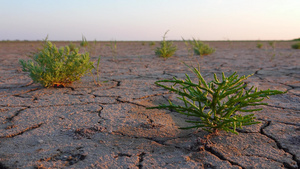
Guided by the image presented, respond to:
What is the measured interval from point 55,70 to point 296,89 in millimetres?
Result: 2369

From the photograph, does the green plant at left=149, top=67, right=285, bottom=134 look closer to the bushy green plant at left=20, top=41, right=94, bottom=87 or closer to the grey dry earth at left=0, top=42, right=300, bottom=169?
the grey dry earth at left=0, top=42, right=300, bottom=169

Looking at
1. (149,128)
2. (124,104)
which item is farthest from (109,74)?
(149,128)

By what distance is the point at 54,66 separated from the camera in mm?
2656

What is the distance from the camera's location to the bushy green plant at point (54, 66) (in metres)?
2.67

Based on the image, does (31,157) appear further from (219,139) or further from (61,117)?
(219,139)

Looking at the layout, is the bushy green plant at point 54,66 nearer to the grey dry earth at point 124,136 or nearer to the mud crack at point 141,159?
the grey dry earth at point 124,136

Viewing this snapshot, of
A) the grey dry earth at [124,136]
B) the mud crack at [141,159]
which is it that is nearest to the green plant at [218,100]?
the grey dry earth at [124,136]

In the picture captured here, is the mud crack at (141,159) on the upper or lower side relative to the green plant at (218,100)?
lower

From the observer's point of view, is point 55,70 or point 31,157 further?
point 55,70

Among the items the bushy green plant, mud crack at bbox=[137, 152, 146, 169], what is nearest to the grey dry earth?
mud crack at bbox=[137, 152, 146, 169]

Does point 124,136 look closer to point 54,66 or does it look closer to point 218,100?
point 218,100

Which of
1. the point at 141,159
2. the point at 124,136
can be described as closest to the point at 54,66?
the point at 124,136

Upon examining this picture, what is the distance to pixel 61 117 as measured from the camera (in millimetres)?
1889

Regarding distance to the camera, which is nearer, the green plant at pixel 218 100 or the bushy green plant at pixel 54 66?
the green plant at pixel 218 100
